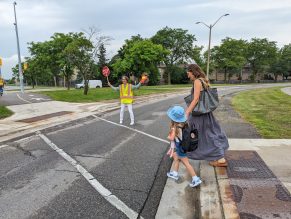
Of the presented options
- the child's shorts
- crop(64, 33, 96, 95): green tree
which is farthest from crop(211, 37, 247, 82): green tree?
the child's shorts

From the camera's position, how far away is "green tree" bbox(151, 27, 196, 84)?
2741 inches

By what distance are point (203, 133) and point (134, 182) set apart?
1.40 metres

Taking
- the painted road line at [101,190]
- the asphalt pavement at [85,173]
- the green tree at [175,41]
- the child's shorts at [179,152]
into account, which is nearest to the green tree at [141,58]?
the green tree at [175,41]

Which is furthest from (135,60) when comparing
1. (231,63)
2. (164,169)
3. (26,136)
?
(164,169)

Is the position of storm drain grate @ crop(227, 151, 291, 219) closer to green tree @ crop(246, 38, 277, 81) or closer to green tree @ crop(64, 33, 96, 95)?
green tree @ crop(64, 33, 96, 95)

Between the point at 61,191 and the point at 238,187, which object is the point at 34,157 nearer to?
the point at 61,191

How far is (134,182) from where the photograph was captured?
4.97 meters

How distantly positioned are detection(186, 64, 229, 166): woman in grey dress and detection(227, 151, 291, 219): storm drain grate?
0.47m

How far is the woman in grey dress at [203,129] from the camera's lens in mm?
4914

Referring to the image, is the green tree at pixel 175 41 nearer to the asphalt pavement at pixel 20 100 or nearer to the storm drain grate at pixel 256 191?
the asphalt pavement at pixel 20 100

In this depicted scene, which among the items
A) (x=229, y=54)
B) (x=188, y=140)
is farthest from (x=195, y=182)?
(x=229, y=54)

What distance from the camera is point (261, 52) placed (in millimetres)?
78500

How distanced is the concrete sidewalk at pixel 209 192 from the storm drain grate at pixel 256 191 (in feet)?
0.32

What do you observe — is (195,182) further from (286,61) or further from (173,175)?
(286,61)
